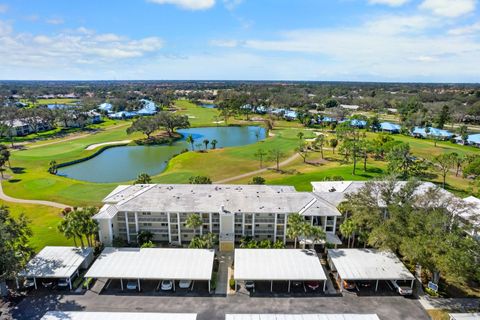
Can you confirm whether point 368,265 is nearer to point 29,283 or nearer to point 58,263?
point 58,263

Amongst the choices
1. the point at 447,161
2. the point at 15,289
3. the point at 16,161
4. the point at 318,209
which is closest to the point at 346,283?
the point at 318,209

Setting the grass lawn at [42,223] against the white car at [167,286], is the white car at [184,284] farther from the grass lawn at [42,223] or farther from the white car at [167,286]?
the grass lawn at [42,223]

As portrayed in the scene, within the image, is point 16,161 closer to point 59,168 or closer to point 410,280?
point 59,168

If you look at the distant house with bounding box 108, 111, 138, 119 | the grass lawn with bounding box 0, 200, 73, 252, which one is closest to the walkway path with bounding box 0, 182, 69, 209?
the grass lawn with bounding box 0, 200, 73, 252

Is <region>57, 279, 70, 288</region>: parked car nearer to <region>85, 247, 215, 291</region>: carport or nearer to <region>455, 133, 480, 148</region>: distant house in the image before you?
<region>85, 247, 215, 291</region>: carport

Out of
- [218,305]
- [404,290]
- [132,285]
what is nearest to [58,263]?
[132,285]

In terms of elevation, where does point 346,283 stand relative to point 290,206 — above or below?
below

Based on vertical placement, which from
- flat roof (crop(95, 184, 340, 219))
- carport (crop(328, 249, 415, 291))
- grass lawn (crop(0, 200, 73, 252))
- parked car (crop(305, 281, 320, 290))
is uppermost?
flat roof (crop(95, 184, 340, 219))
